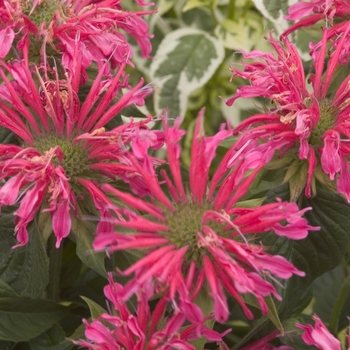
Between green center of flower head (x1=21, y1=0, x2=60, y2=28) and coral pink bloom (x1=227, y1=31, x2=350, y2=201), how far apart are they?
20 cm

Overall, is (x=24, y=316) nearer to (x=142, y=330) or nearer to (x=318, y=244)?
(x=142, y=330)

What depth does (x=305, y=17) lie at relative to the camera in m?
0.72

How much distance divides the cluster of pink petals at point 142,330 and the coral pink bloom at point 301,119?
164 millimetres

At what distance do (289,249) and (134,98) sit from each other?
20 centimetres

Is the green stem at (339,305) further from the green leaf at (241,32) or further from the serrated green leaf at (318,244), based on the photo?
the green leaf at (241,32)

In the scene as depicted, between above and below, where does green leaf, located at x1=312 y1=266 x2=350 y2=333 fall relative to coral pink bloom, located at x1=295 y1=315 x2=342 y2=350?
below

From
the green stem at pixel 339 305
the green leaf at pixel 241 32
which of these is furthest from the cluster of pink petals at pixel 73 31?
the green leaf at pixel 241 32

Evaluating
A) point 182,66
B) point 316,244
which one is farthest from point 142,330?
point 182,66

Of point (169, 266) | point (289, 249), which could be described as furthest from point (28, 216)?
point (289, 249)

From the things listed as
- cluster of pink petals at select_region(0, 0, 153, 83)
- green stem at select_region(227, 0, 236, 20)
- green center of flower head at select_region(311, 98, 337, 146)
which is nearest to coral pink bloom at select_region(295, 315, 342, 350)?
green center of flower head at select_region(311, 98, 337, 146)

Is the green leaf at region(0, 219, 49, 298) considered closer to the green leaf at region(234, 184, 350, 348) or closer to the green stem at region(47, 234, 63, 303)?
the green stem at region(47, 234, 63, 303)

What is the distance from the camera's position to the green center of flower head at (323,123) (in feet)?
1.97

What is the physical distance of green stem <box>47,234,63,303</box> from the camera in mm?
617

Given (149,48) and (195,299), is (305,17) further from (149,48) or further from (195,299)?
(195,299)
